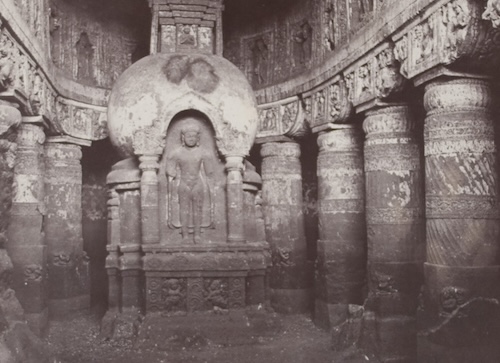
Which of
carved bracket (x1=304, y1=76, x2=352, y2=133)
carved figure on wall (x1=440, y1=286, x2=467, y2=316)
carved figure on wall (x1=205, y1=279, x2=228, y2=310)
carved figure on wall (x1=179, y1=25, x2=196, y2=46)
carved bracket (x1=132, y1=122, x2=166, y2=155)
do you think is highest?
carved figure on wall (x1=179, y1=25, x2=196, y2=46)

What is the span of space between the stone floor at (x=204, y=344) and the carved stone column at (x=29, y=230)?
2.13ft

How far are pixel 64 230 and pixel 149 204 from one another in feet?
8.79

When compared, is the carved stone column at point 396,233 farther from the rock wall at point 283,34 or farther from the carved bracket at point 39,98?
the carved bracket at point 39,98

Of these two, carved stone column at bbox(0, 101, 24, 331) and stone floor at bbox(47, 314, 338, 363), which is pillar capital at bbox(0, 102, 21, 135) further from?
stone floor at bbox(47, 314, 338, 363)

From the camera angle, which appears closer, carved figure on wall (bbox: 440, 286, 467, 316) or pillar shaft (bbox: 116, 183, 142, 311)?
carved figure on wall (bbox: 440, 286, 467, 316)

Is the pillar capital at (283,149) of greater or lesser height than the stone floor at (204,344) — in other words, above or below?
above

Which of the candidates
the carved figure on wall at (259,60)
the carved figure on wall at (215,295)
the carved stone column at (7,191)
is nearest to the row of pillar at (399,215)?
the carved figure on wall at (215,295)

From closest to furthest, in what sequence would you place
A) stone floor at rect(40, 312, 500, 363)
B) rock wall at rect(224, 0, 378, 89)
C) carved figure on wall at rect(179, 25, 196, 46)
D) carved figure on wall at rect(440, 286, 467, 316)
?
carved figure on wall at rect(440, 286, 467, 316) < stone floor at rect(40, 312, 500, 363) < rock wall at rect(224, 0, 378, 89) < carved figure on wall at rect(179, 25, 196, 46)

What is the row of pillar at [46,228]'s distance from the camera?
8703 mm

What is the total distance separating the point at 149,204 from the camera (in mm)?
8766

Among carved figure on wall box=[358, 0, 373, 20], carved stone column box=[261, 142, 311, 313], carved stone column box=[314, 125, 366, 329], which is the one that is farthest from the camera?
carved stone column box=[261, 142, 311, 313]

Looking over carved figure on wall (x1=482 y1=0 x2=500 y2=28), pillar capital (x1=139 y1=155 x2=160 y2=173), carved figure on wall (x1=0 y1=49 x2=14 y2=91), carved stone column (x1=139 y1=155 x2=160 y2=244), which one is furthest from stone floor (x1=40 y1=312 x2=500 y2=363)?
carved figure on wall (x1=482 y1=0 x2=500 y2=28)

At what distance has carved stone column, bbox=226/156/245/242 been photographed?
8945 millimetres

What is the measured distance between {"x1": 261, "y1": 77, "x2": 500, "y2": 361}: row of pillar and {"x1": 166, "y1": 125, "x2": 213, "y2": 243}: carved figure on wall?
1.94 meters
